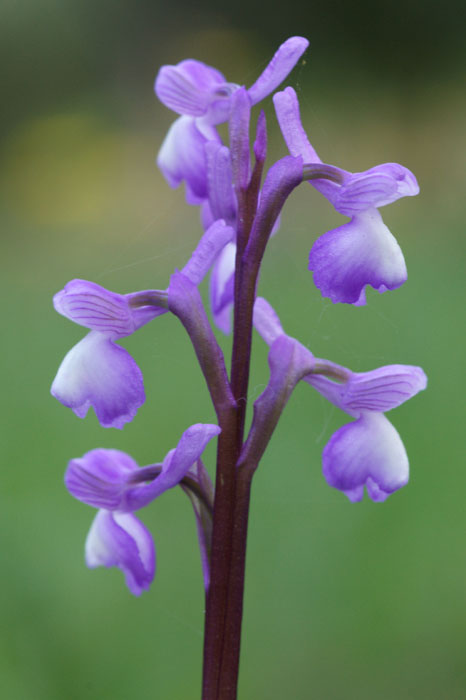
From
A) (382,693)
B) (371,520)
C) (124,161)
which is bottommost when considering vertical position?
(382,693)

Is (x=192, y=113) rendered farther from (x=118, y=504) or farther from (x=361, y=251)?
(x=118, y=504)

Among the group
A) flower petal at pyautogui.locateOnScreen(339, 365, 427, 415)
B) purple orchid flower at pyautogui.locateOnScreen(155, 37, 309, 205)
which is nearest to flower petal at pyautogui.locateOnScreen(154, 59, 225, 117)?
purple orchid flower at pyautogui.locateOnScreen(155, 37, 309, 205)

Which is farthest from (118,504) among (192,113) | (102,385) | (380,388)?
(192,113)

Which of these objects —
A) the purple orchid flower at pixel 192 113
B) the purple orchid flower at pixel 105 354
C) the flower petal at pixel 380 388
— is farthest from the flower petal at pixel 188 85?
the flower petal at pixel 380 388

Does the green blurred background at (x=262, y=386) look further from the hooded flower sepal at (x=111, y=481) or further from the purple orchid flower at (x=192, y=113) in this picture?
the hooded flower sepal at (x=111, y=481)

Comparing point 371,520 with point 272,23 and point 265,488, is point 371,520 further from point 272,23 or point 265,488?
point 272,23

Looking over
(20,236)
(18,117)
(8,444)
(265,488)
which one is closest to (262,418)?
(265,488)
